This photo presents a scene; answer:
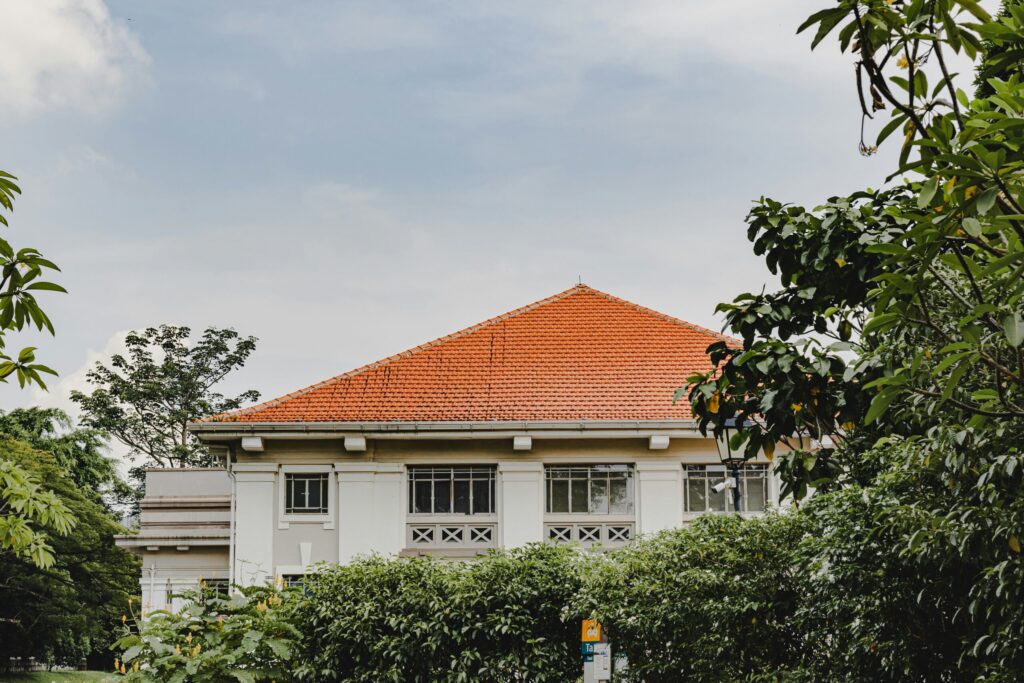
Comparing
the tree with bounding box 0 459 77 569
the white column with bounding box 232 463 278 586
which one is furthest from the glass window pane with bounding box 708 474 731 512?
the tree with bounding box 0 459 77 569

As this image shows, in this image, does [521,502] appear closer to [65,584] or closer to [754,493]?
[754,493]

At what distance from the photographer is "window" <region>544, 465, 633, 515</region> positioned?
21.2 metres

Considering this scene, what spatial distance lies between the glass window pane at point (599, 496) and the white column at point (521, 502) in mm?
948

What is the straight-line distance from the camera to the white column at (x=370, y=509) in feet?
68.4

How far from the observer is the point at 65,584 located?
3300 centimetres

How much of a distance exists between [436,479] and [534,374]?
10.5 feet

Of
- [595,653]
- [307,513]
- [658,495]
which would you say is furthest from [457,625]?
[307,513]

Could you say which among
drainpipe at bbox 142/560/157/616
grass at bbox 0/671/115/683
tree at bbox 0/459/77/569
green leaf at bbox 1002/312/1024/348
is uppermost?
green leaf at bbox 1002/312/1024/348

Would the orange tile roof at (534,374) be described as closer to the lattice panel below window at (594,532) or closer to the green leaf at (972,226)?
the lattice panel below window at (594,532)

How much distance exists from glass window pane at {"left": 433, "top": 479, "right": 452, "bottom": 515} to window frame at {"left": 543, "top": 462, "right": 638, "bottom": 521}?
1.78 meters

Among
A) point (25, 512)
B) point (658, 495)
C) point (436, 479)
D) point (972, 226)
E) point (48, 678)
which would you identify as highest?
point (436, 479)

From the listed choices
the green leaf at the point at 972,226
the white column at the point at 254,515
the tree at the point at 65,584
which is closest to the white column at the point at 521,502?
the white column at the point at 254,515

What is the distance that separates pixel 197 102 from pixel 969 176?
14685 mm

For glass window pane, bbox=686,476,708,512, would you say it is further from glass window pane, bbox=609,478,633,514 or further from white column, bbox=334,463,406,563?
white column, bbox=334,463,406,563
